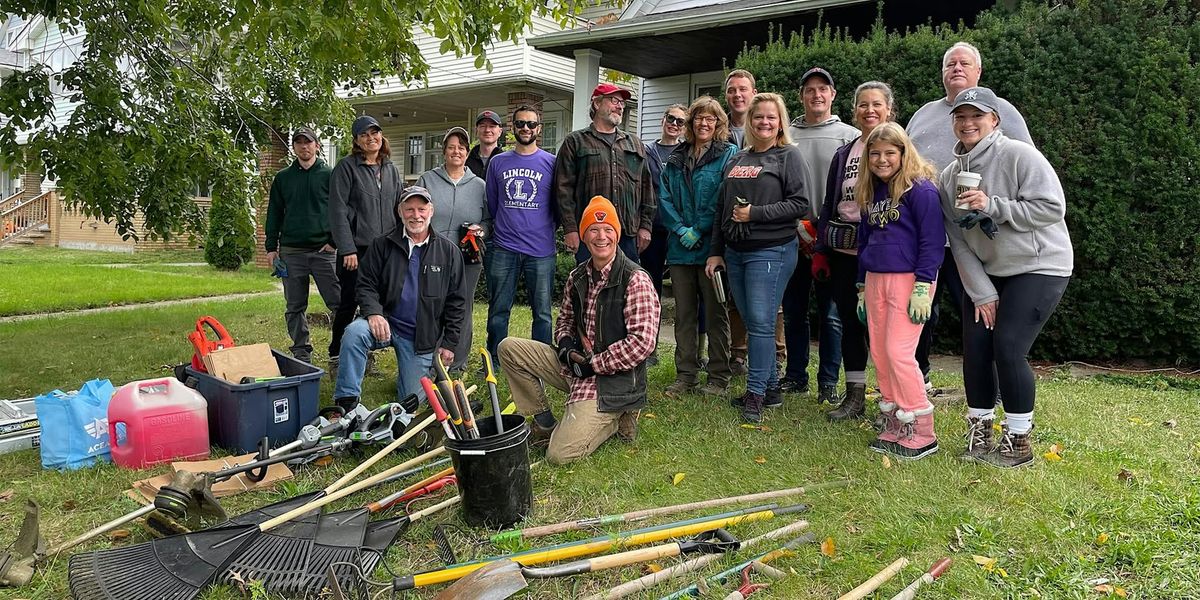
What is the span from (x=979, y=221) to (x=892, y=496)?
4.43ft

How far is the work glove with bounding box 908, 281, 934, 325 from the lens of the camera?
399cm

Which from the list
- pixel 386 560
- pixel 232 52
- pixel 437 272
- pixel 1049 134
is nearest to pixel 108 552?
pixel 386 560

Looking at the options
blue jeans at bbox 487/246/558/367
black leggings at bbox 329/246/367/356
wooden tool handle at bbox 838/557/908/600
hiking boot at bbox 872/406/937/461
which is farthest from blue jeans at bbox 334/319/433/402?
wooden tool handle at bbox 838/557/908/600

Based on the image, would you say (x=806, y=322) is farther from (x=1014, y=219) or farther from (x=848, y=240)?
(x=1014, y=219)

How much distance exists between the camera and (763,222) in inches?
185

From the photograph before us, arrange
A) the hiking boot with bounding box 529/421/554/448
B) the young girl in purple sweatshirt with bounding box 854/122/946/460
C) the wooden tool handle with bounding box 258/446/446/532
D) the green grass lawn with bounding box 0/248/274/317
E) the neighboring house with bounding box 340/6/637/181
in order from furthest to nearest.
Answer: the neighboring house with bounding box 340/6/637/181
the green grass lawn with bounding box 0/248/274/317
the hiking boot with bounding box 529/421/554/448
the young girl in purple sweatshirt with bounding box 854/122/946/460
the wooden tool handle with bounding box 258/446/446/532

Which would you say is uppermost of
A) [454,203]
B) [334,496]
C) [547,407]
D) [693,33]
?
[693,33]

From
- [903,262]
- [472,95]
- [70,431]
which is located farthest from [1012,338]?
[472,95]

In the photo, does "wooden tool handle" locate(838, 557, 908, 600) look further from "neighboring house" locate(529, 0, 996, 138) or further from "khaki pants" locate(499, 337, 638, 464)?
"neighboring house" locate(529, 0, 996, 138)

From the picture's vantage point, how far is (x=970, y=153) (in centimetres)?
394

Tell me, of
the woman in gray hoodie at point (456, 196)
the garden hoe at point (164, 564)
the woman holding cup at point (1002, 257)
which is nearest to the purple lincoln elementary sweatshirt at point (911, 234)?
the woman holding cup at point (1002, 257)

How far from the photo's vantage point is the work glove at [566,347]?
4359 mm

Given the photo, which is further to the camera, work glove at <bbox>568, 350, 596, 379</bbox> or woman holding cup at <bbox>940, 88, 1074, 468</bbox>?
work glove at <bbox>568, 350, 596, 379</bbox>

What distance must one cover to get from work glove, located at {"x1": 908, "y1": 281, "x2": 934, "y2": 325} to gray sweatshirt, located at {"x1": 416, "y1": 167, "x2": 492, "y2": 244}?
2922 mm
